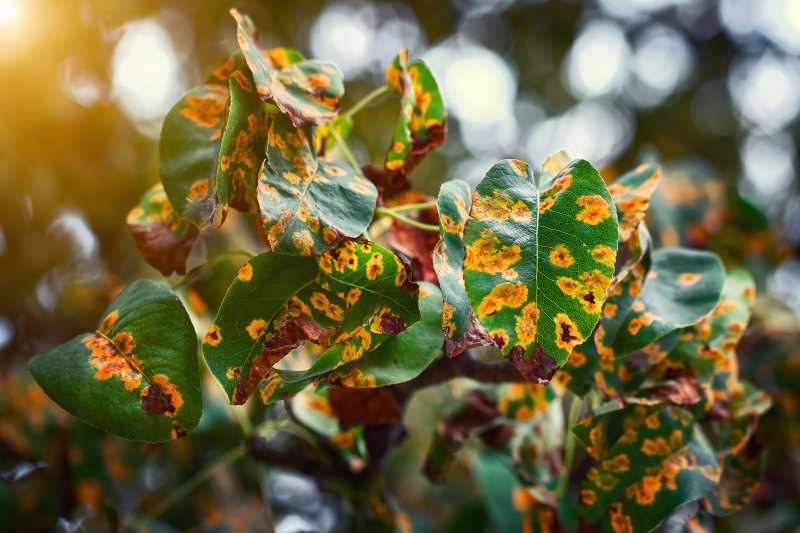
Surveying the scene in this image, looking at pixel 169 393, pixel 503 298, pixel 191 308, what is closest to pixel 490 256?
pixel 503 298

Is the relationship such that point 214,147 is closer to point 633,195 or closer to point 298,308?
point 298,308

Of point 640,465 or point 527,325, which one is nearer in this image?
point 527,325

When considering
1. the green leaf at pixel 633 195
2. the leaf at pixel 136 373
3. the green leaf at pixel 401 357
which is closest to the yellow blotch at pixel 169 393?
the leaf at pixel 136 373

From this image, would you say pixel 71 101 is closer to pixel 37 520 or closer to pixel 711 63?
pixel 37 520

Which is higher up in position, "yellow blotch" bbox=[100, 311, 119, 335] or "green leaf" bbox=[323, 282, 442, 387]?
"yellow blotch" bbox=[100, 311, 119, 335]

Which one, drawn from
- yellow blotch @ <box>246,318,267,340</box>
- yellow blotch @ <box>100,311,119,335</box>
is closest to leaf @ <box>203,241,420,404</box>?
yellow blotch @ <box>246,318,267,340</box>

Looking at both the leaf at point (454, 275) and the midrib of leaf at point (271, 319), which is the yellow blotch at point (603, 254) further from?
the midrib of leaf at point (271, 319)

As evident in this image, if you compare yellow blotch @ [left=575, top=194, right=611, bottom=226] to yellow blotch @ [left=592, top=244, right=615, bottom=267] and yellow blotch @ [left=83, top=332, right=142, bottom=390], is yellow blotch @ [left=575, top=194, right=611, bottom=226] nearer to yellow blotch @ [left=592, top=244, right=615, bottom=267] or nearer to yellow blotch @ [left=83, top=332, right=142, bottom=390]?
yellow blotch @ [left=592, top=244, right=615, bottom=267]
